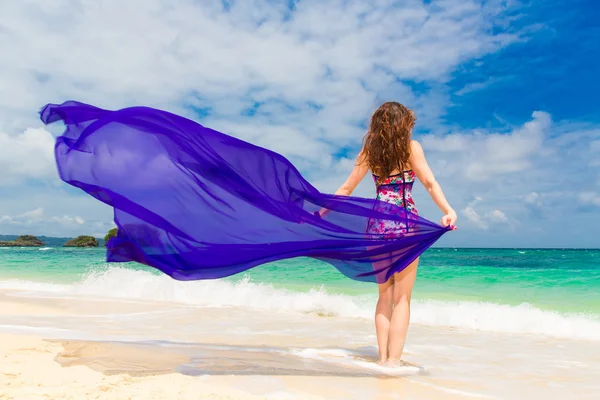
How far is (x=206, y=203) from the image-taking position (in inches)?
152

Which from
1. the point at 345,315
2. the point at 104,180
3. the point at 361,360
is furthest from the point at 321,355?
the point at 345,315

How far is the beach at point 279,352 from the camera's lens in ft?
11.1

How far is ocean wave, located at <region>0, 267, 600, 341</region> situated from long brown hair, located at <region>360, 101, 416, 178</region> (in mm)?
4498

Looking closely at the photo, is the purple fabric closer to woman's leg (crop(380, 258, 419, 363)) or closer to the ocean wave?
woman's leg (crop(380, 258, 419, 363))

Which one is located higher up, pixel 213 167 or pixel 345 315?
pixel 213 167

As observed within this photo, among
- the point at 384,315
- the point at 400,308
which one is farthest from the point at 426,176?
the point at 384,315

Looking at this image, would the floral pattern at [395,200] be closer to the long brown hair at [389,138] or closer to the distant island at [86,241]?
the long brown hair at [389,138]

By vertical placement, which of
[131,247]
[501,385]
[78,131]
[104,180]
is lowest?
[501,385]

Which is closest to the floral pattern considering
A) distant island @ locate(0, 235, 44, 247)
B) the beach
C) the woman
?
the woman

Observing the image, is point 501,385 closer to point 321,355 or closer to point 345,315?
point 321,355

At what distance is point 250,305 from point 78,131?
6.45 meters

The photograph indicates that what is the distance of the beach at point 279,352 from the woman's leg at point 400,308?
0.82 feet

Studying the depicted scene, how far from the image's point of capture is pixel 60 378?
11.2 feet

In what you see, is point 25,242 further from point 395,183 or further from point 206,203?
point 395,183
